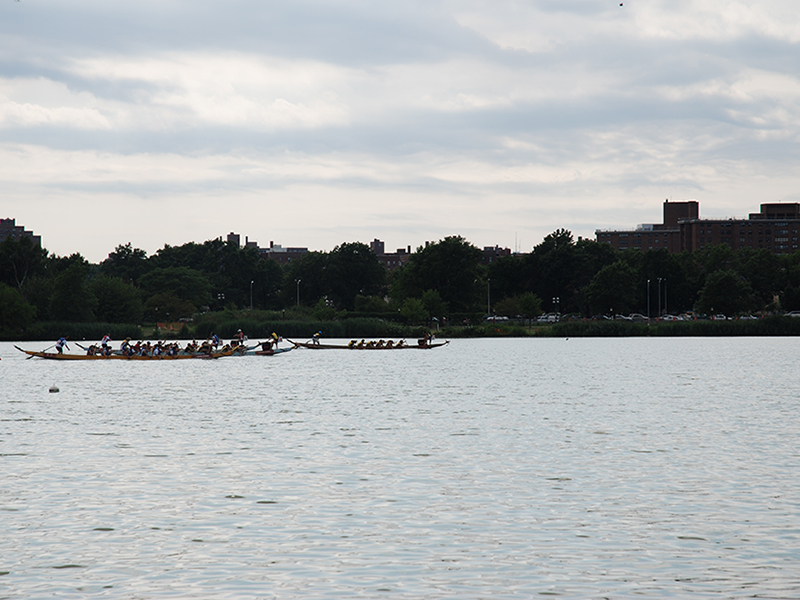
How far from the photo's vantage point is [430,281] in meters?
157

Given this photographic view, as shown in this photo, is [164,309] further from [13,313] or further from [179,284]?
[13,313]

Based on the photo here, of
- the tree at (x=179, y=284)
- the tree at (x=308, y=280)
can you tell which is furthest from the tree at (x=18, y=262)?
the tree at (x=308, y=280)

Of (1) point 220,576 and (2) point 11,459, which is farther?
(2) point 11,459

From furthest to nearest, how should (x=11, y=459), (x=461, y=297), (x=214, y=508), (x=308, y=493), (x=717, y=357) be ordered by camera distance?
(x=461, y=297)
(x=717, y=357)
(x=11, y=459)
(x=308, y=493)
(x=214, y=508)

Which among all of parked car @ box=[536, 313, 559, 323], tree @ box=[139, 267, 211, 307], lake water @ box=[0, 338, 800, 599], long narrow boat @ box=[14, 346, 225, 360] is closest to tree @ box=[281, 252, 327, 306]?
tree @ box=[139, 267, 211, 307]

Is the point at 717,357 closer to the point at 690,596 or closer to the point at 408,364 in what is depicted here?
the point at 408,364

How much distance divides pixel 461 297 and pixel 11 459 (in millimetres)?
134998

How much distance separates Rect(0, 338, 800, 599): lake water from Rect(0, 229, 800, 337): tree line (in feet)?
325

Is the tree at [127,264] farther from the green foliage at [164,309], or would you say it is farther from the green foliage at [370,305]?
the green foliage at [370,305]

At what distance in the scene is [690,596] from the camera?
10961 millimetres

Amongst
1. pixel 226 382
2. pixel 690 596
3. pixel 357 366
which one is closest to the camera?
pixel 690 596

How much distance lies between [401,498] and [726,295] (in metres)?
146

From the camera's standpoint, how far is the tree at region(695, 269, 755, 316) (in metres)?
151

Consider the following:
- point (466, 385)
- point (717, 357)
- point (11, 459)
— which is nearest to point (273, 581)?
point (11, 459)
